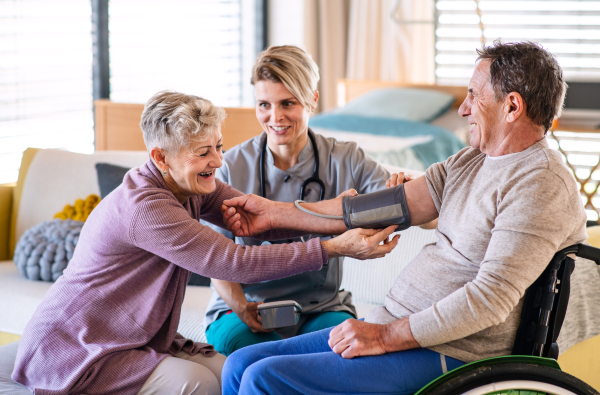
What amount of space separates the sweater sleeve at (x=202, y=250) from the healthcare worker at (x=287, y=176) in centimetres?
29

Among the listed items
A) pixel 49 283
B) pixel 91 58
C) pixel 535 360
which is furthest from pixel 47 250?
pixel 91 58

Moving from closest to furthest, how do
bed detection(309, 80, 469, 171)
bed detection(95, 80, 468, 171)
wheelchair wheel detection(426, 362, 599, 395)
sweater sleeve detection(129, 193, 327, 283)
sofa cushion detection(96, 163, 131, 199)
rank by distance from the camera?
wheelchair wheel detection(426, 362, 599, 395), sweater sleeve detection(129, 193, 327, 283), sofa cushion detection(96, 163, 131, 199), bed detection(95, 80, 468, 171), bed detection(309, 80, 469, 171)

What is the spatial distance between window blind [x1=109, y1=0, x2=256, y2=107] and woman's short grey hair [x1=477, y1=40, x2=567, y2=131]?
3.28 metres

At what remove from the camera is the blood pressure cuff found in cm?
151

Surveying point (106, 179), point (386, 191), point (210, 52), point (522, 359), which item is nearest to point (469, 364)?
point (522, 359)

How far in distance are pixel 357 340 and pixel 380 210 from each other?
1.18ft

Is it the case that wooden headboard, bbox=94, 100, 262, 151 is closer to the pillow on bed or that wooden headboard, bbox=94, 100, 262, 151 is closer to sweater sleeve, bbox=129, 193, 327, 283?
the pillow on bed

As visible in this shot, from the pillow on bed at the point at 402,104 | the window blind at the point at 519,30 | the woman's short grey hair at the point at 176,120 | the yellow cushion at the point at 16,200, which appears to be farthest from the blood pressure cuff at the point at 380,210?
the window blind at the point at 519,30

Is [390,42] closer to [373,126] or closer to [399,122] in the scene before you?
[399,122]

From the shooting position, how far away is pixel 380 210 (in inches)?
59.7

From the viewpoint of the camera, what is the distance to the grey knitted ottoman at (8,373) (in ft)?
4.72

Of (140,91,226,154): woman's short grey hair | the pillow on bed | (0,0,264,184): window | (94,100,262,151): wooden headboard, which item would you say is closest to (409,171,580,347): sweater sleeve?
(140,91,226,154): woman's short grey hair

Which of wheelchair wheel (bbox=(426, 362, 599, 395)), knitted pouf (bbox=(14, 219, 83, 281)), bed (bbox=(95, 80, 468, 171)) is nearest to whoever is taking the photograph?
wheelchair wheel (bbox=(426, 362, 599, 395))

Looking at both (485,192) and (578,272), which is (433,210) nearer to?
(485,192)
